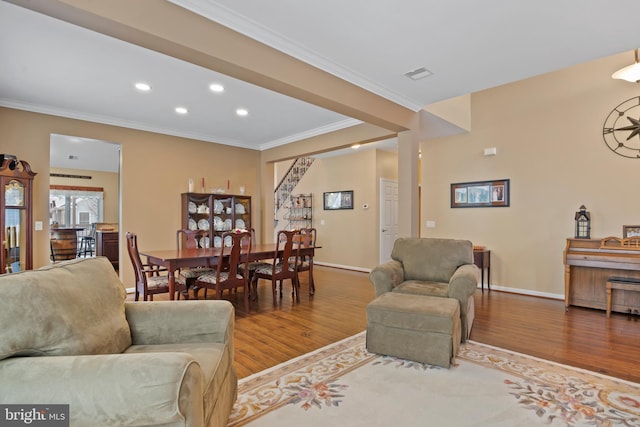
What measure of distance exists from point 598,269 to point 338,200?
4911mm

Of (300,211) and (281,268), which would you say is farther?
(300,211)

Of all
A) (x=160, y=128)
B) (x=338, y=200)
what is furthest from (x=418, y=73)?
(x=338, y=200)

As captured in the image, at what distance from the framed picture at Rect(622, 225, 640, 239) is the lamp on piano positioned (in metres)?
0.35

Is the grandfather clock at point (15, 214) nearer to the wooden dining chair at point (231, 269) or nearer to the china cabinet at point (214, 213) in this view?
the china cabinet at point (214, 213)

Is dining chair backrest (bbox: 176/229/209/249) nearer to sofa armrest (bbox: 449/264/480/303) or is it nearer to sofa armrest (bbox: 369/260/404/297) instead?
sofa armrest (bbox: 369/260/404/297)

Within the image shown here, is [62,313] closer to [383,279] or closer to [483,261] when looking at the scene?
[383,279]

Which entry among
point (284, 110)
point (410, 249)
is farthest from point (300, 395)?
point (284, 110)

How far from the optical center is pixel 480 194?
5.48 m

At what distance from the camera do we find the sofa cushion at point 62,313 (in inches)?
47.7

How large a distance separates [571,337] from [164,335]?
141 inches

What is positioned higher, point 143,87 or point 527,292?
point 143,87

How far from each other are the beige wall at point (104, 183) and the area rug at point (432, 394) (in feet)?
30.8

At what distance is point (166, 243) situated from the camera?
18.3 feet

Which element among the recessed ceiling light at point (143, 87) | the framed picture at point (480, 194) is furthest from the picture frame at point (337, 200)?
the recessed ceiling light at point (143, 87)
